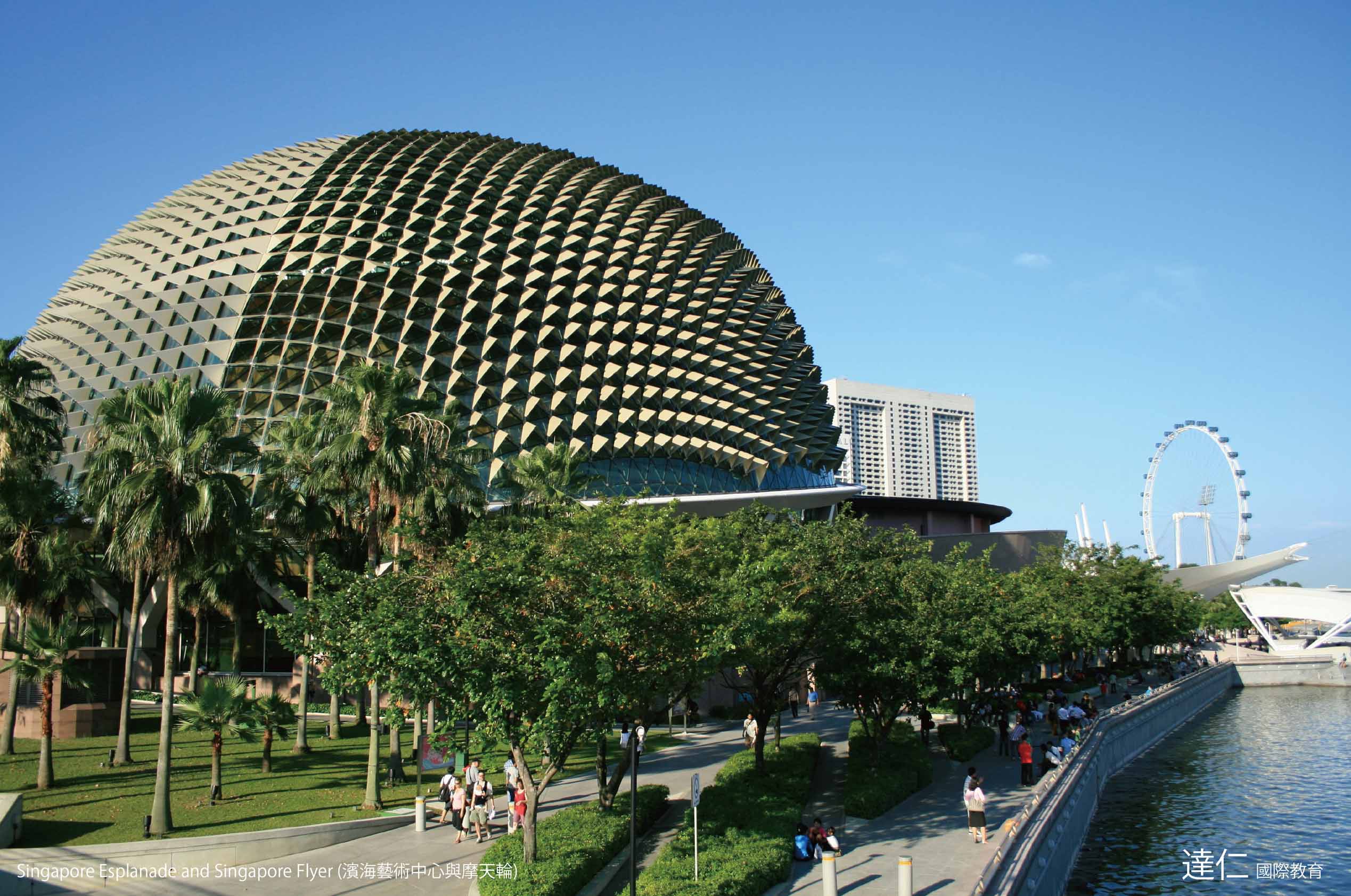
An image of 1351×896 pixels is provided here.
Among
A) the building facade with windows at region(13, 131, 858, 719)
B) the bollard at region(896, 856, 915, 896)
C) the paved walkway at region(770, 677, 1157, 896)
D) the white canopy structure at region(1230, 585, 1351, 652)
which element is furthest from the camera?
the white canopy structure at region(1230, 585, 1351, 652)

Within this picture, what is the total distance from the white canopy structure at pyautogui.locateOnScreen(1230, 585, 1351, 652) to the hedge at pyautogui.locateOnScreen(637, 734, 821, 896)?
8189 centimetres

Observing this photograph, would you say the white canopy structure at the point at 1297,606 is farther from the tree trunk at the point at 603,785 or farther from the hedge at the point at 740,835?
the tree trunk at the point at 603,785

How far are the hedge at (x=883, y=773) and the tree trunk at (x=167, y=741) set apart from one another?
15.7m

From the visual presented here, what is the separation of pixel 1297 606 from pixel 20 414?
104m

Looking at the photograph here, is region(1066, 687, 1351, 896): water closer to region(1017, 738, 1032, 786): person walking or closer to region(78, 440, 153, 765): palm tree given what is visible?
region(1017, 738, 1032, 786): person walking

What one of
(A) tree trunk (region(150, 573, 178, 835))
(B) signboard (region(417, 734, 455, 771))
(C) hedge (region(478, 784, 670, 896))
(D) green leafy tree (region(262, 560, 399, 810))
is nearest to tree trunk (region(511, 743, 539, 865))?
(C) hedge (region(478, 784, 670, 896))

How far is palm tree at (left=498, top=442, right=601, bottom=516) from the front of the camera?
124 ft

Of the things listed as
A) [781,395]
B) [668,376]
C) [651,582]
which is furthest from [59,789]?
[781,395]

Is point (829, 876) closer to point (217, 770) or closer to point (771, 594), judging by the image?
point (771, 594)

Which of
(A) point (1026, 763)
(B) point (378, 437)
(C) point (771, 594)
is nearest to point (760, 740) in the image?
(C) point (771, 594)

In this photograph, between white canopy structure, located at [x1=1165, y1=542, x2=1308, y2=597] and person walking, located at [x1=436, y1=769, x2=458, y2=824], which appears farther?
white canopy structure, located at [x1=1165, y1=542, x2=1308, y2=597]

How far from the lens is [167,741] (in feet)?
72.2

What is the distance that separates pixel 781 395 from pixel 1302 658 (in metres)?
49.7

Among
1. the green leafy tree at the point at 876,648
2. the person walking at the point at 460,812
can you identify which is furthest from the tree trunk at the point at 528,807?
the green leafy tree at the point at 876,648
